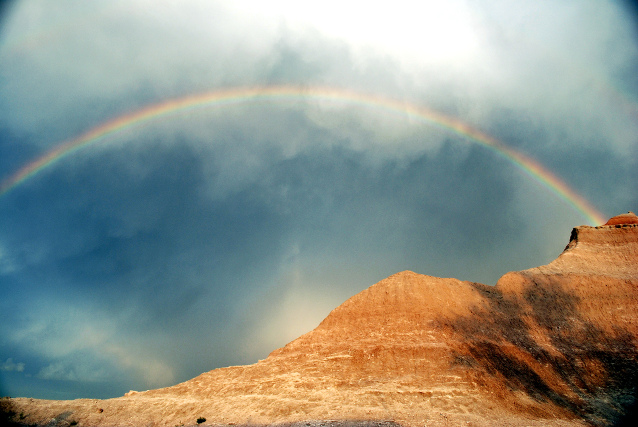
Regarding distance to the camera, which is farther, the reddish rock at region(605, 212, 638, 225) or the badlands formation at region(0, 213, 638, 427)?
the reddish rock at region(605, 212, 638, 225)

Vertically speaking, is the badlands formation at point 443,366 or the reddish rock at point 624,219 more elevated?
the reddish rock at point 624,219

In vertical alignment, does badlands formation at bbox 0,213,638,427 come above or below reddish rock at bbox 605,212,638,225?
below

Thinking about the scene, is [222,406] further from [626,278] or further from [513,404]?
[626,278]

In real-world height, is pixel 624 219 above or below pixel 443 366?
above

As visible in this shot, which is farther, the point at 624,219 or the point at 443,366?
the point at 624,219

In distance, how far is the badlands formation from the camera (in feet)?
121

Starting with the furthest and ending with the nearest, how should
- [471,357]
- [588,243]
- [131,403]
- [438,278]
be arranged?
[588,243] < [438,278] < [131,403] < [471,357]

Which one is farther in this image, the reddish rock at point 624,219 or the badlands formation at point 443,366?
the reddish rock at point 624,219

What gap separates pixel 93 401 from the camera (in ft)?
155

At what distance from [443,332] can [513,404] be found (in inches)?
436

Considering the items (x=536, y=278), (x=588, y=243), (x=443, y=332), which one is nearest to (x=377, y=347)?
(x=443, y=332)

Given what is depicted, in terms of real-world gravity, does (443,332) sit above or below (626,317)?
above

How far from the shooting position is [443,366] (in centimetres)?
4153

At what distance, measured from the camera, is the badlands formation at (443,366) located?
37031 millimetres
